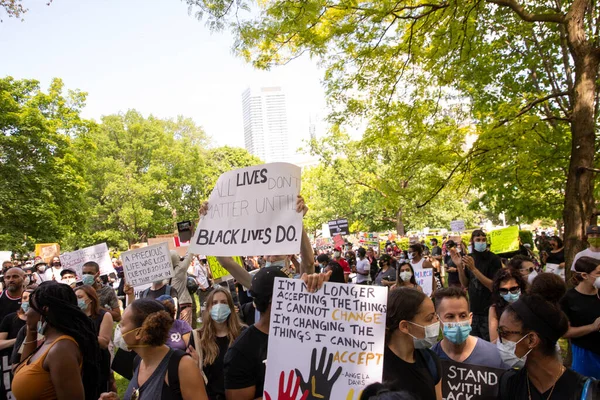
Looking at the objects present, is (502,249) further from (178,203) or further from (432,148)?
(178,203)

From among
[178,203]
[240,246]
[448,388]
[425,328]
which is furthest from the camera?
[178,203]

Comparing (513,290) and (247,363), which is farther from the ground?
(513,290)

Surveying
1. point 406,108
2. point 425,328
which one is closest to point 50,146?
point 406,108

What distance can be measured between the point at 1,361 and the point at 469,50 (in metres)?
7.69

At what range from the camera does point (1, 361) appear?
508cm

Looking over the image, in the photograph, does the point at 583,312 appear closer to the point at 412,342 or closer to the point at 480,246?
the point at 412,342

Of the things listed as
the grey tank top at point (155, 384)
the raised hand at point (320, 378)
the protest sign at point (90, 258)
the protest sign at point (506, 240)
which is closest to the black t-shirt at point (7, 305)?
the grey tank top at point (155, 384)

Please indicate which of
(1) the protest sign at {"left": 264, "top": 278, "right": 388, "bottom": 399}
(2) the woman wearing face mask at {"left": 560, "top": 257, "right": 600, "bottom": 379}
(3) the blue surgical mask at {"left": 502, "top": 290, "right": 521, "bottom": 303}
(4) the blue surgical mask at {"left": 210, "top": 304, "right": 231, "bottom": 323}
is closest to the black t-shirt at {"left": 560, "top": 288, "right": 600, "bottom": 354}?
(2) the woman wearing face mask at {"left": 560, "top": 257, "right": 600, "bottom": 379}

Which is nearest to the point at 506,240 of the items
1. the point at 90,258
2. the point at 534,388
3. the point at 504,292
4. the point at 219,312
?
the point at 504,292

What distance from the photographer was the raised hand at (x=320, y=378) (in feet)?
9.47

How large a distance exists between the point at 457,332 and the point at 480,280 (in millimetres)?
3189

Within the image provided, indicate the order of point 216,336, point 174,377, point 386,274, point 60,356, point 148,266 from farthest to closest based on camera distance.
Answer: point 386,274 < point 148,266 < point 216,336 < point 60,356 < point 174,377

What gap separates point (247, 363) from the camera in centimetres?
305

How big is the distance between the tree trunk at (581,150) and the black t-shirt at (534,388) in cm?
414
